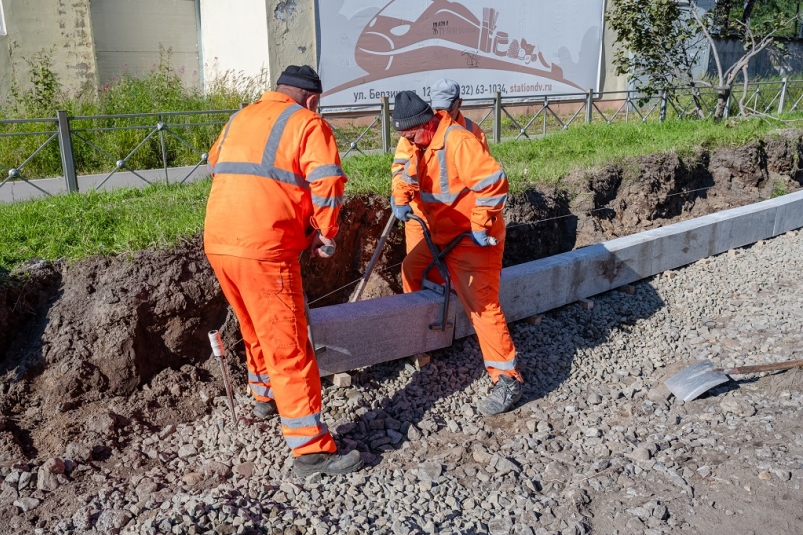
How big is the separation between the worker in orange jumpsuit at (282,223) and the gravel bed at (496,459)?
1.28 ft

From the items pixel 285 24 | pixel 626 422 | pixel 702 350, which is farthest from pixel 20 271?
pixel 285 24

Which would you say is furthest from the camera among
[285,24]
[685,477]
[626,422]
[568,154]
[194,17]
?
[194,17]

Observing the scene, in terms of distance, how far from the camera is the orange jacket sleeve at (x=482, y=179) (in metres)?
4.18

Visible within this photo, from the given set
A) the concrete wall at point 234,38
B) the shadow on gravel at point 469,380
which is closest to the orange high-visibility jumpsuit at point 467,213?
the shadow on gravel at point 469,380

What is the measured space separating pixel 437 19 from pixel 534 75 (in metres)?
3.21

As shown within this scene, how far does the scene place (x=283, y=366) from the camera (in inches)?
140

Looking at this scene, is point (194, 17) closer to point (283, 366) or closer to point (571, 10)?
point (571, 10)

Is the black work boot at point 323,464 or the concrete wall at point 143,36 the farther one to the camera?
the concrete wall at point 143,36

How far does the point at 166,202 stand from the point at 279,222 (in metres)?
2.76

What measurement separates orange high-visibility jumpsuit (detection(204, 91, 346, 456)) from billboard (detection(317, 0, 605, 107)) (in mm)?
9785

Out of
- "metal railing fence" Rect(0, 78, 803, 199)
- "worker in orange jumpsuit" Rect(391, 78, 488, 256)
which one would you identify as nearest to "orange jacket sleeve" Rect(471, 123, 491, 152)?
"worker in orange jumpsuit" Rect(391, 78, 488, 256)

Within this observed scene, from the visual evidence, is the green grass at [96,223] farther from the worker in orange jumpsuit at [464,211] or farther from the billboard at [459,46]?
the billboard at [459,46]

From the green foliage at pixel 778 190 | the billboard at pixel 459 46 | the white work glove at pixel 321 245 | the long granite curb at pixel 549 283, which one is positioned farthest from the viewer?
the billboard at pixel 459 46

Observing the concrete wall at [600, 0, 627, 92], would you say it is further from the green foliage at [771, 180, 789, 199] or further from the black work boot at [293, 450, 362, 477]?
the black work boot at [293, 450, 362, 477]
